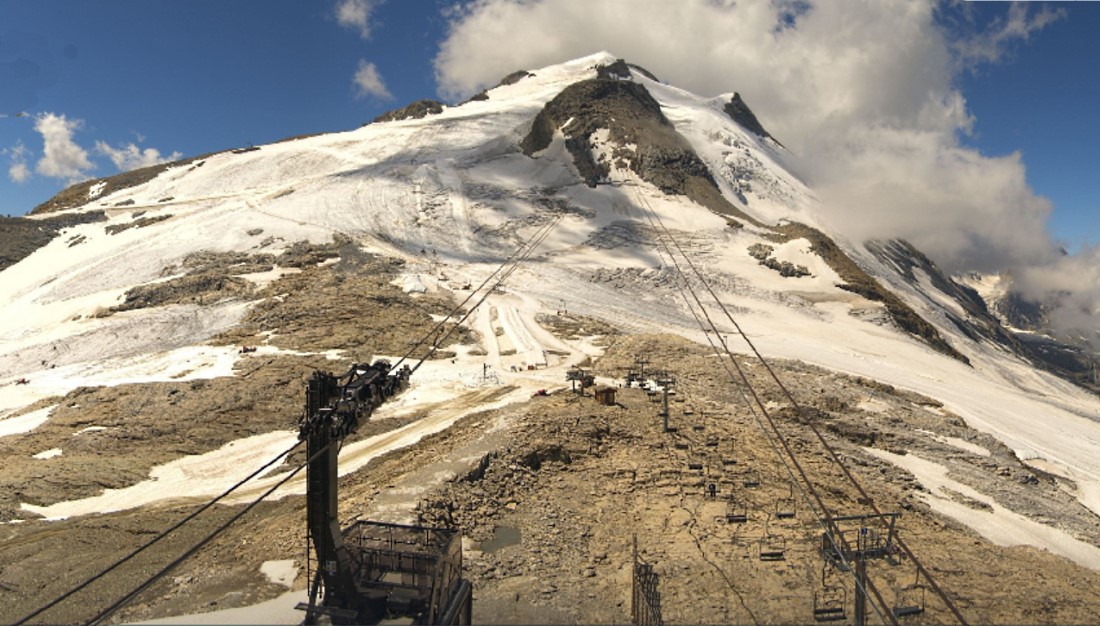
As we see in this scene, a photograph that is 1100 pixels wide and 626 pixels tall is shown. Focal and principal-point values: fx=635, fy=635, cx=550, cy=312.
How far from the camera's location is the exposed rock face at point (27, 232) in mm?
57125

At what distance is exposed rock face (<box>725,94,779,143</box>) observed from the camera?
114m

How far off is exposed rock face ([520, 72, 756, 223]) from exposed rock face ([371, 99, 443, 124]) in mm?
23400

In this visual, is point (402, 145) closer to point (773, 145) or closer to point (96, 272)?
point (96, 272)

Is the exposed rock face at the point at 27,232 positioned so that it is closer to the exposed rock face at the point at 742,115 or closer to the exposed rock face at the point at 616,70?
the exposed rock face at the point at 616,70

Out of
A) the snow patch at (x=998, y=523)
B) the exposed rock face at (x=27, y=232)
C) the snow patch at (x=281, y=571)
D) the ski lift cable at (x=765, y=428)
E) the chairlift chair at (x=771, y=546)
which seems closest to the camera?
the ski lift cable at (x=765, y=428)

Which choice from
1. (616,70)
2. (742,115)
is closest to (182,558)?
(616,70)

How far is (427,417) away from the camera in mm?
25859

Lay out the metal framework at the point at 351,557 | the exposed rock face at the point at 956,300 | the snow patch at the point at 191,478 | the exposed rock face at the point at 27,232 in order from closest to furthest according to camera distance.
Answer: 1. the metal framework at the point at 351,557
2. the snow patch at the point at 191,478
3. the exposed rock face at the point at 27,232
4. the exposed rock face at the point at 956,300

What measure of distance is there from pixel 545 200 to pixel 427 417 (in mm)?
42998

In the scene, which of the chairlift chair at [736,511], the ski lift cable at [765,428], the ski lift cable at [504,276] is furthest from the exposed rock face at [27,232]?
the chairlift chair at [736,511]

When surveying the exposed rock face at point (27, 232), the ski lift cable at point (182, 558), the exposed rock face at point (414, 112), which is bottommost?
the ski lift cable at point (182, 558)

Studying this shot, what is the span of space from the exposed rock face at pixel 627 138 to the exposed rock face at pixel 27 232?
4856cm

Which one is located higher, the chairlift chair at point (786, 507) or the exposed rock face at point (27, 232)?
the exposed rock face at point (27, 232)

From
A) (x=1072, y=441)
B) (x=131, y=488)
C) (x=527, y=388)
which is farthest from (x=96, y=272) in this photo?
(x=1072, y=441)
